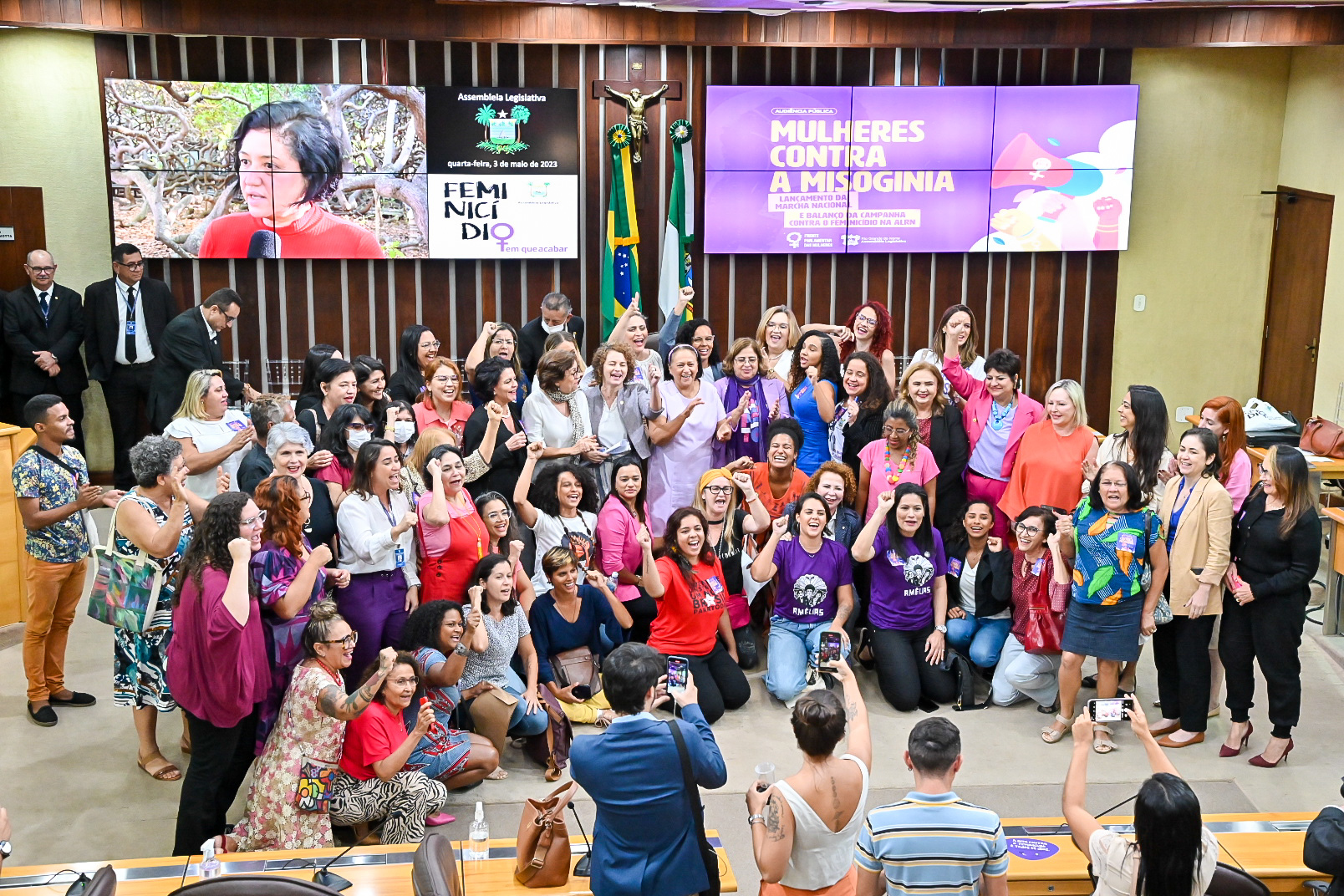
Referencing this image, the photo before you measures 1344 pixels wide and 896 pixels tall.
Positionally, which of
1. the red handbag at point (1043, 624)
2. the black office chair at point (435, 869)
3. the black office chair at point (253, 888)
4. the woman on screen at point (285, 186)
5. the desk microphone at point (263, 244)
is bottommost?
the red handbag at point (1043, 624)

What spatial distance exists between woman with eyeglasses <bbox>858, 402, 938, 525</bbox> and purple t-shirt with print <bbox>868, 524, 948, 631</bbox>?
0.19m

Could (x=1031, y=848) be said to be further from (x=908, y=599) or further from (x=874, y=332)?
(x=874, y=332)

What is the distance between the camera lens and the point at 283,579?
194 inches

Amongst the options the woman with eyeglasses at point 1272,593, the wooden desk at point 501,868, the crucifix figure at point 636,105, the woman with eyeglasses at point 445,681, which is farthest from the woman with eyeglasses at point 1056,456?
the crucifix figure at point 636,105

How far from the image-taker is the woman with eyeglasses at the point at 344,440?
5.86 metres

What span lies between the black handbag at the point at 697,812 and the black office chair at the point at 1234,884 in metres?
1.28

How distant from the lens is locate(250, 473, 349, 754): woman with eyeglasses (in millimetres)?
4891

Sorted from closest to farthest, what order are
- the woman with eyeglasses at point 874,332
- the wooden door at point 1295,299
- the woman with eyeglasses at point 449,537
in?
the woman with eyeglasses at point 449,537
the woman with eyeglasses at point 874,332
the wooden door at point 1295,299

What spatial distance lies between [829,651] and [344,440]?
8.25 ft

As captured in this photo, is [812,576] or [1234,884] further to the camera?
[812,576]

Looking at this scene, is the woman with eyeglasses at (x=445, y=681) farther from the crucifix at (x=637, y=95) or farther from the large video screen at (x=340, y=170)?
the crucifix at (x=637, y=95)

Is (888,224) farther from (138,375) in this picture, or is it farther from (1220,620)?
(138,375)

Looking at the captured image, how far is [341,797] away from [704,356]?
123 inches

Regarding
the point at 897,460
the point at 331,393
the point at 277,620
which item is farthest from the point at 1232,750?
the point at 331,393
